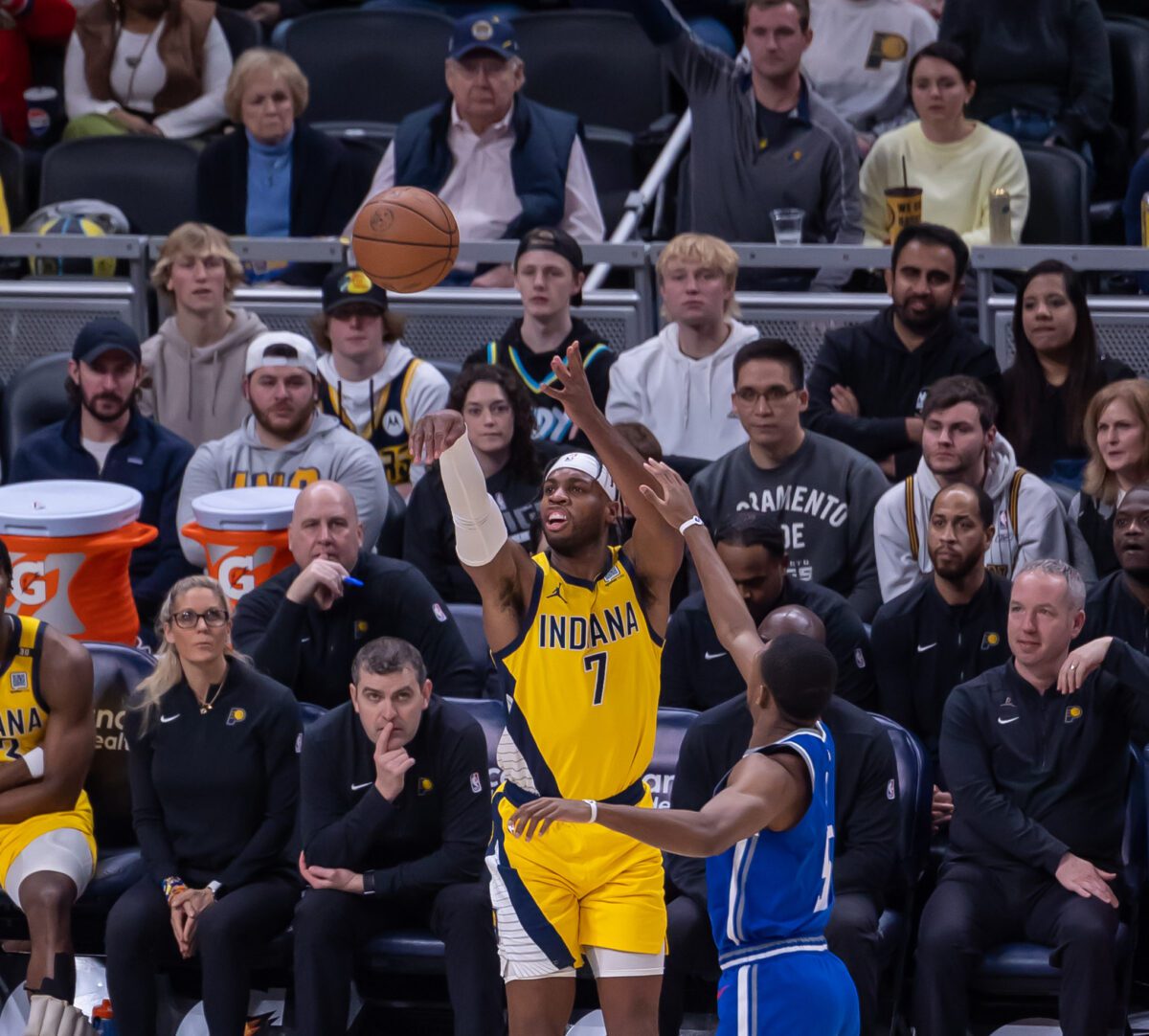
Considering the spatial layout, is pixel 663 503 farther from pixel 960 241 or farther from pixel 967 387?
pixel 960 241

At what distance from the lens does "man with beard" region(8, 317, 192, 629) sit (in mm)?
8688

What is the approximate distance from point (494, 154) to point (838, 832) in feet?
14.6

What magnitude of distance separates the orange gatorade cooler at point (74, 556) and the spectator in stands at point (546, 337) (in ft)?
5.62

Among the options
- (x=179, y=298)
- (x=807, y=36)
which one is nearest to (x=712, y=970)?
(x=179, y=298)

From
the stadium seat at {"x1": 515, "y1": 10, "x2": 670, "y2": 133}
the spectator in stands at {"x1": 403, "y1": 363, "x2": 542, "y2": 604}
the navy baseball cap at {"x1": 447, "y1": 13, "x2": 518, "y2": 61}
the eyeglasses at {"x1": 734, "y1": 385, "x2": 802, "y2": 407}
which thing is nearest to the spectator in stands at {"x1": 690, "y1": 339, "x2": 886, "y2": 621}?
the eyeglasses at {"x1": 734, "y1": 385, "x2": 802, "y2": 407}

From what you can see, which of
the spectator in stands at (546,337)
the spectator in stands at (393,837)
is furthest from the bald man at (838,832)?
the spectator in stands at (546,337)

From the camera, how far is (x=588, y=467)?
6.11m

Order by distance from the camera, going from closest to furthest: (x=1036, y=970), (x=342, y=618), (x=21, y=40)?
(x=1036, y=970), (x=342, y=618), (x=21, y=40)

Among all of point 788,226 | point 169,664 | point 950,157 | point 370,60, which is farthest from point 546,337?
point 370,60

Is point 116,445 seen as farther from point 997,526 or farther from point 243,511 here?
point 997,526

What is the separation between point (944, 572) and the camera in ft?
24.1

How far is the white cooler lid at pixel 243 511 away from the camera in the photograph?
8031mm

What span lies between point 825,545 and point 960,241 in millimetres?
1585

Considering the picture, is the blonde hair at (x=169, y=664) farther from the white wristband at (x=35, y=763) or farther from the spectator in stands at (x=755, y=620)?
the spectator in stands at (x=755, y=620)
